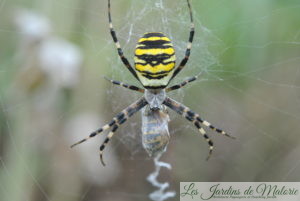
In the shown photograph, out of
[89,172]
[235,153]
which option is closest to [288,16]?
[235,153]

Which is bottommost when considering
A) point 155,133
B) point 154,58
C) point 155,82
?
point 155,133

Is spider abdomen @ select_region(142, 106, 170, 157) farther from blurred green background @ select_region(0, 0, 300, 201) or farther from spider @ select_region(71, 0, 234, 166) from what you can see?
blurred green background @ select_region(0, 0, 300, 201)

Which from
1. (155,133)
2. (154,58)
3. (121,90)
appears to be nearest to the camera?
(154,58)

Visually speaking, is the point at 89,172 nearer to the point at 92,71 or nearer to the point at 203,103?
the point at 92,71

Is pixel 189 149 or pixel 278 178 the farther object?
pixel 189 149

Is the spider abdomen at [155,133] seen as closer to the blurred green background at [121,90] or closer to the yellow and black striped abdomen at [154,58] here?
the yellow and black striped abdomen at [154,58]

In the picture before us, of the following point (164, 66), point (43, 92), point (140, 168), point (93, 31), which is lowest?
point (140, 168)

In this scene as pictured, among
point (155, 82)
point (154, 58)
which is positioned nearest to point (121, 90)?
point (155, 82)

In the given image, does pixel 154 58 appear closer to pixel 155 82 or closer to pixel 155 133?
pixel 155 82
